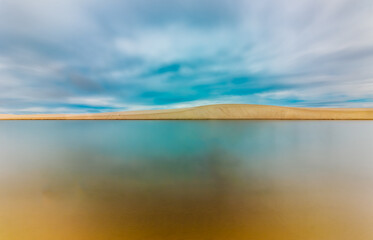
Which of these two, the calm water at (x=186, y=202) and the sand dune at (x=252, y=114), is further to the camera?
the sand dune at (x=252, y=114)

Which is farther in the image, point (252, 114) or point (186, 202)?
point (252, 114)

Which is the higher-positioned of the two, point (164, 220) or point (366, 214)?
point (164, 220)

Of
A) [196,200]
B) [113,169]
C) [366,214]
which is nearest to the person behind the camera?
[366,214]

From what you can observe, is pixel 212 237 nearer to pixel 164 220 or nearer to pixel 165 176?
pixel 164 220

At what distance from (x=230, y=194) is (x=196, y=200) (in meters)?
0.91

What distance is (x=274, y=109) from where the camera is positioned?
73875mm

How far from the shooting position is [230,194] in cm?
405

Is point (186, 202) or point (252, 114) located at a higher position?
point (252, 114)

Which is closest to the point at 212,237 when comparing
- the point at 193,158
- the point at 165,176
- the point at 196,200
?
the point at 196,200

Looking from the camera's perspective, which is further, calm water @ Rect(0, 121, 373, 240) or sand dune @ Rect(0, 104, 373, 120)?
sand dune @ Rect(0, 104, 373, 120)

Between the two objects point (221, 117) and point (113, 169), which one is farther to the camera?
point (221, 117)

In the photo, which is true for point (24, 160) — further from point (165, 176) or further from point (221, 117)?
point (221, 117)

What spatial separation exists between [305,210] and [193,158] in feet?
16.0

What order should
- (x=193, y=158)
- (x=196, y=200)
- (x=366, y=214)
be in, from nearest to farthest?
(x=366, y=214) → (x=196, y=200) → (x=193, y=158)
